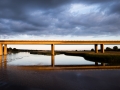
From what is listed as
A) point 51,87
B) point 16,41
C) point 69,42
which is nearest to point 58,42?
point 69,42

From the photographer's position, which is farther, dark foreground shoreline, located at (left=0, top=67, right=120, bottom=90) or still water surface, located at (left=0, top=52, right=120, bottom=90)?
still water surface, located at (left=0, top=52, right=120, bottom=90)

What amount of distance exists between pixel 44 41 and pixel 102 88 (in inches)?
3255

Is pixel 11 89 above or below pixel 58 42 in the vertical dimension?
below

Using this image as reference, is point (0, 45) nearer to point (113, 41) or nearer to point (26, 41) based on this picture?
point (26, 41)

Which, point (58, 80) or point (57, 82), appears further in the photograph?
point (58, 80)

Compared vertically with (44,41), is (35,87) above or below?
below

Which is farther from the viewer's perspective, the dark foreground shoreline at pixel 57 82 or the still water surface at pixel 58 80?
the still water surface at pixel 58 80

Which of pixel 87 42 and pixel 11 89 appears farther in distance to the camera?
pixel 87 42

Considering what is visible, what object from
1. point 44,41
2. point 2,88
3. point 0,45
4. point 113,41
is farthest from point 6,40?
point 2,88

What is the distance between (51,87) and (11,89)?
370 cm

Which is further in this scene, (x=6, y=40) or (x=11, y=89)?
(x=6, y=40)

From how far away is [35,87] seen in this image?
17.1 m

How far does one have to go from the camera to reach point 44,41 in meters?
98.6

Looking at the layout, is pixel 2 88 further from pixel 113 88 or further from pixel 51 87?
pixel 113 88
